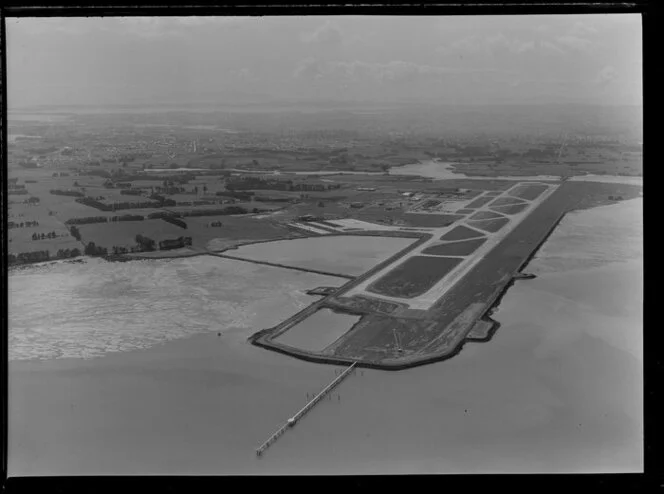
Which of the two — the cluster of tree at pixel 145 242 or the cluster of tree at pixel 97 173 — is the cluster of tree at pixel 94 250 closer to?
the cluster of tree at pixel 145 242

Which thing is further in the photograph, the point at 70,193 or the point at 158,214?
the point at 158,214

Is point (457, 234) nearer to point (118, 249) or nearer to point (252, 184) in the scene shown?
point (252, 184)

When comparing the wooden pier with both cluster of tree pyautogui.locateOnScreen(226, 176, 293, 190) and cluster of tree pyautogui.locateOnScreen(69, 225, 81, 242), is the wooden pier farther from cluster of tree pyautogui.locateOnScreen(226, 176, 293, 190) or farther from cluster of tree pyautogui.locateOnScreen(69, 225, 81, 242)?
cluster of tree pyautogui.locateOnScreen(69, 225, 81, 242)

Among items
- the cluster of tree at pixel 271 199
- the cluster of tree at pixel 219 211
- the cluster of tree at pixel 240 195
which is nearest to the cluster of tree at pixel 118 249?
the cluster of tree at pixel 219 211

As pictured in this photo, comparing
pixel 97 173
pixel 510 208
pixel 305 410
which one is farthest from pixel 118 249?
pixel 510 208
